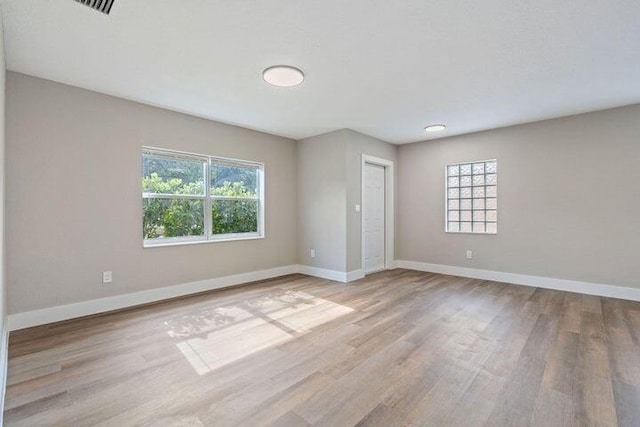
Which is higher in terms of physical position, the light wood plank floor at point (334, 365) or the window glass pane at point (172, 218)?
the window glass pane at point (172, 218)

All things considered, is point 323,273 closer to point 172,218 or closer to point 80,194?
point 172,218

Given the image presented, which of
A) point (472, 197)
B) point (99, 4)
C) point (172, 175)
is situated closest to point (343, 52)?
point (99, 4)

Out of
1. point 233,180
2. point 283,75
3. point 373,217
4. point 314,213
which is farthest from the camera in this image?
point 373,217

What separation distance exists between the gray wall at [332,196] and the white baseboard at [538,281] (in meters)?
1.58

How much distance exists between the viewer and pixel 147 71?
9.43ft

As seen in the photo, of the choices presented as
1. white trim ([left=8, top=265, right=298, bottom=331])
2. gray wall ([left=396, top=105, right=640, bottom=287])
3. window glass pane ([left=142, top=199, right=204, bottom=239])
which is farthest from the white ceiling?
white trim ([left=8, top=265, right=298, bottom=331])

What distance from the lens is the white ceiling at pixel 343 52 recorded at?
2.02 metres

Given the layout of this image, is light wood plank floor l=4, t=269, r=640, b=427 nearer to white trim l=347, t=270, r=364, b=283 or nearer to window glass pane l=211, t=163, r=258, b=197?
white trim l=347, t=270, r=364, b=283

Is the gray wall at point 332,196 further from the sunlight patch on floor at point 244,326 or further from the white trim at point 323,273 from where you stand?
the sunlight patch on floor at point 244,326

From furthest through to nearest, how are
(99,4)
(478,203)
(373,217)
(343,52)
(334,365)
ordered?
1. (373,217)
2. (478,203)
3. (343,52)
4. (334,365)
5. (99,4)

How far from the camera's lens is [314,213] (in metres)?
5.33

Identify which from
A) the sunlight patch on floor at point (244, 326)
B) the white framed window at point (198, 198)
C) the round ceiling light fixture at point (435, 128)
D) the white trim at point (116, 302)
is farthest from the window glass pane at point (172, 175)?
the round ceiling light fixture at point (435, 128)

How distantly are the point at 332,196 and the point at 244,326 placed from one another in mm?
2676

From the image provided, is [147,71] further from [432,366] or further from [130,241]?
[432,366]
